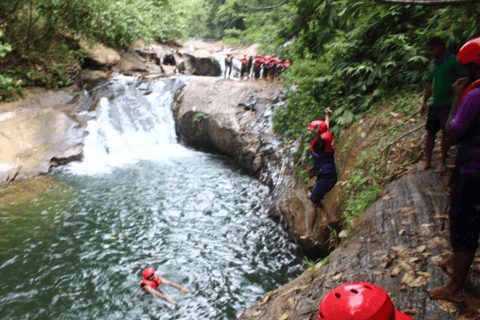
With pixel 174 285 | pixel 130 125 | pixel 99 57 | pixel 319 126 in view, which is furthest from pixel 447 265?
pixel 99 57

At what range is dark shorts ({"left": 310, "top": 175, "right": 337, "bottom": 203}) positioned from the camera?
524 cm

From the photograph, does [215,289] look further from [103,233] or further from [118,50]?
[118,50]

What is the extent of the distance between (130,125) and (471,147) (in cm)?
1494

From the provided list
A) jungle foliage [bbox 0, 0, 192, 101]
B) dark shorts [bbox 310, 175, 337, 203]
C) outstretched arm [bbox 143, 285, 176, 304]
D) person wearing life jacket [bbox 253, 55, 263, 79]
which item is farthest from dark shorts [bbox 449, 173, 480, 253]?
person wearing life jacket [bbox 253, 55, 263, 79]

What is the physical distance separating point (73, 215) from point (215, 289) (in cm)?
503

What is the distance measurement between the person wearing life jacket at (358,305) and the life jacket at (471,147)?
1416 mm

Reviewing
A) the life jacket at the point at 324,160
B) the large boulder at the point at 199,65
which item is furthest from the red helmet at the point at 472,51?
the large boulder at the point at 199,65

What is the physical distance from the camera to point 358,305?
1342 mm

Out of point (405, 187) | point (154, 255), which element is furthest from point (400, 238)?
point (154, 255)

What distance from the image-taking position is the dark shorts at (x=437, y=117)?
3.94m

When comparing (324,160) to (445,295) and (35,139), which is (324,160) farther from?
(35,139)

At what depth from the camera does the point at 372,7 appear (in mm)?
3676

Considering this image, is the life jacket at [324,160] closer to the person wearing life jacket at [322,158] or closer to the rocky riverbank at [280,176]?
the person wearing life jacket at [322,158]

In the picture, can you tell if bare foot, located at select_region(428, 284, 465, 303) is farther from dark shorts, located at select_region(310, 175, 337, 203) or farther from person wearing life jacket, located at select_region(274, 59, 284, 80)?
person wearing life jacket, located at select_region(274, 59, 284, 80)
